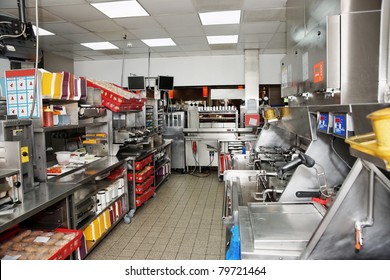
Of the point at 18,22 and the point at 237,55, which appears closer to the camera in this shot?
the point at 18,22

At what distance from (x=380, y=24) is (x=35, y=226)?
3.13 metres

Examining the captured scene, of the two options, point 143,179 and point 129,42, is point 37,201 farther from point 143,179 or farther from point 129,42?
point 129,42

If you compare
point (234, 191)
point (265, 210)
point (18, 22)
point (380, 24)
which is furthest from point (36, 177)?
point (380, 24)

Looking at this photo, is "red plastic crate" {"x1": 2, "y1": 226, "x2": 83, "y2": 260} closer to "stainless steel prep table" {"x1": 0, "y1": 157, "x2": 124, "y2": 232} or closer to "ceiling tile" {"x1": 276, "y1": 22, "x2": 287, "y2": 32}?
"stainless steel prep table" {"x1": 0, "y1": 157, "x2": 124, "y2": 232}

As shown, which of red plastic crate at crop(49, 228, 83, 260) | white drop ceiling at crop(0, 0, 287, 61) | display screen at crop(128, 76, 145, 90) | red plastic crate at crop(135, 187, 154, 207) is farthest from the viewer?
display screen at crop(128, 76, 145, 90)

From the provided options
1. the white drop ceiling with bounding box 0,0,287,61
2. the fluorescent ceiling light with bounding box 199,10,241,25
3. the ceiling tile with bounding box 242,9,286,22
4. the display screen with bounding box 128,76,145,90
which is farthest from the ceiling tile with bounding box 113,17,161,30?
the ceiling tile with bounding box 242,9,286,22

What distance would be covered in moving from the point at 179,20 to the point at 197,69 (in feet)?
9.66

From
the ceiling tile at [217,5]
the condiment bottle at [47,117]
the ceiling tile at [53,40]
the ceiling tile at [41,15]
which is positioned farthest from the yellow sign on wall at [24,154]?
the ceiling tile at [53,40]

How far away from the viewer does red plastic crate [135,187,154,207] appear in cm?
441

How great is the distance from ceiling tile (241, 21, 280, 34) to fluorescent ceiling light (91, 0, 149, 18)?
1823mm

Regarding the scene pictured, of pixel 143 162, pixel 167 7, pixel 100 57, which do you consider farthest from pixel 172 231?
pixel 100 57

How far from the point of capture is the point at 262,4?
13.5 ft

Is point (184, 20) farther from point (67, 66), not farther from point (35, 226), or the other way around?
point (67, 66)

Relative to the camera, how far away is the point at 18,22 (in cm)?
263
